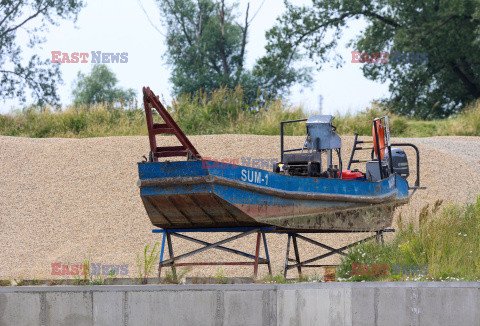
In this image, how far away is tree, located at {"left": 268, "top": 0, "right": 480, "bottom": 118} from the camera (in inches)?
1186

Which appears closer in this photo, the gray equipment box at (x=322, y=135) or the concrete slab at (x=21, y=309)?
the concrete slab at (x=21, y=309)

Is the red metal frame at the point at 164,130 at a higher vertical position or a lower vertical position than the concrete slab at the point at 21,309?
higher

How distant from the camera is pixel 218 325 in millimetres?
7273

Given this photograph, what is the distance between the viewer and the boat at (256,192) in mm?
8336

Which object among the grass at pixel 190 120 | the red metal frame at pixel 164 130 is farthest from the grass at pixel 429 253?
the grass at pixel 190 120

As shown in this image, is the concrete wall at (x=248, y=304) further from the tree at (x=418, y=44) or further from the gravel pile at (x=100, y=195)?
the tree at (x=418, y=44)

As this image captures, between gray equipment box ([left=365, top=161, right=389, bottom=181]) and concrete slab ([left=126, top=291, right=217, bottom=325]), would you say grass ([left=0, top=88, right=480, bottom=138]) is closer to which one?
gray equipment box ([left=365, top=161, right=389, bottom=181])

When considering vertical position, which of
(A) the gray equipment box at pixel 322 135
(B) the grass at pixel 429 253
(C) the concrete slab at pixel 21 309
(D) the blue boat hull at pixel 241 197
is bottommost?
(C) the concrete slab at pixel 21 309

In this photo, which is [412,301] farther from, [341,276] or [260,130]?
[260,130]

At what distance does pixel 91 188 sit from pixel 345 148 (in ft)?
23.7

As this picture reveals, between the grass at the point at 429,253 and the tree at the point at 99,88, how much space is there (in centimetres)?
4553

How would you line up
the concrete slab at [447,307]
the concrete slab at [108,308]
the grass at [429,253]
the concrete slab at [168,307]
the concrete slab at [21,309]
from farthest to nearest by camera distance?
the grass at [429,253] < the concrete slab at [21,309] < the concrete slab at [108,308] < the concrete slab at [168,307] < the concrete slab at [447,307]

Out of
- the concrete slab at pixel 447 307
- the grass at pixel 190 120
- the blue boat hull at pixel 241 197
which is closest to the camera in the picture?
the concrete slab at pixel 447 307

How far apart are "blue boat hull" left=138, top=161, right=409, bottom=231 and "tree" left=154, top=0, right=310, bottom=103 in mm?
26564
